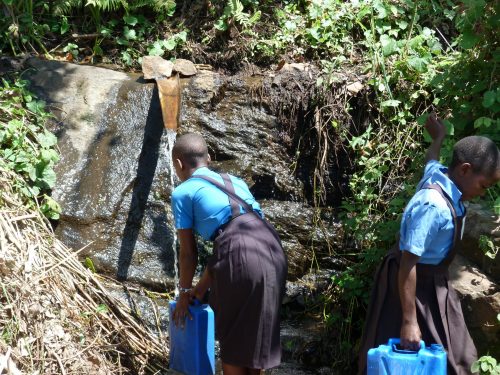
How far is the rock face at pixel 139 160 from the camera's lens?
6227mm

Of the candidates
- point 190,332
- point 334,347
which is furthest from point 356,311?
point 190,332

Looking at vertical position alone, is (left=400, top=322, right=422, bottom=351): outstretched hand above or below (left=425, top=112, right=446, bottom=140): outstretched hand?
below

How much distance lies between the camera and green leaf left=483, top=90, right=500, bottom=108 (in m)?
5.13

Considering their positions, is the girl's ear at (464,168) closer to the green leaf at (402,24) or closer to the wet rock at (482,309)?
the wet rock at (482,309)

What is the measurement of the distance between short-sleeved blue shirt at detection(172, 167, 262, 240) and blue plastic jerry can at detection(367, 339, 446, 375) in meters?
1.13

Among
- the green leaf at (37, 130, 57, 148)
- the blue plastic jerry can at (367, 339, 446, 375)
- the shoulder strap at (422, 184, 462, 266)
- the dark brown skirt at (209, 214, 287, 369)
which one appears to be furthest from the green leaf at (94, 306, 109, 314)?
the shoulder strap at (422, 184, 462, 266)

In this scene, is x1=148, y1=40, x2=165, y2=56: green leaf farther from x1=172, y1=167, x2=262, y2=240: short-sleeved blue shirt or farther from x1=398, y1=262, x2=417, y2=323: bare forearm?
x1=398, y1=262, x2=417, y2=323: bare forearm

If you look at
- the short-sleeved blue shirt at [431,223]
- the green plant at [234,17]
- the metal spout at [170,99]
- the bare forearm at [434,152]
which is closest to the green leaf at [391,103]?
the metal spout at [170,99]

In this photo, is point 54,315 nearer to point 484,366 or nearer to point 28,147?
point 28,147

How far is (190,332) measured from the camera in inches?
184

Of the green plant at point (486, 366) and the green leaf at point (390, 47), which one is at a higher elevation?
the green leaf at point (390, 47)

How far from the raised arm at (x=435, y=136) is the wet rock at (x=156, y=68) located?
128 inches

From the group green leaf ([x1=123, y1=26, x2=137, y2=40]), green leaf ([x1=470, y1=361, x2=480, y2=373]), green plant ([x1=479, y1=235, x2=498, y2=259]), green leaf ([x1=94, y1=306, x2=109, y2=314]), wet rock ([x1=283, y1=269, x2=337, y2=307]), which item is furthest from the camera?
green leaf ([x1=123, y1=26, x2=137, y2=40])

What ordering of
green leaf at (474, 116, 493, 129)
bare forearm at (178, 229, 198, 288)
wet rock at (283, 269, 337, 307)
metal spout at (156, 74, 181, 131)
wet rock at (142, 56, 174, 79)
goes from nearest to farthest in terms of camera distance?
1. bare forearm at (178, 229, 198, 288)
2. green leaf at (474, 116, 493, 129)
3. wet rock at (283, 269, 337, 307)
4. metal spout at (156, 74, 181, 131)
5. wet rock at (142, 56, 174, 79)
